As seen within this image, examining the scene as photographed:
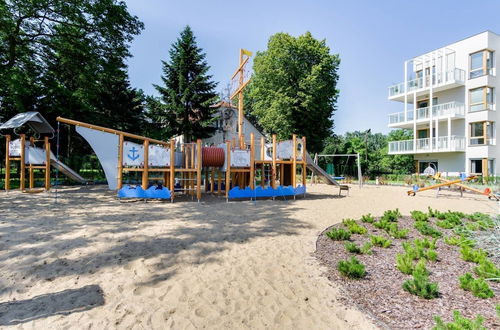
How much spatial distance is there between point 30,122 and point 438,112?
32232mm

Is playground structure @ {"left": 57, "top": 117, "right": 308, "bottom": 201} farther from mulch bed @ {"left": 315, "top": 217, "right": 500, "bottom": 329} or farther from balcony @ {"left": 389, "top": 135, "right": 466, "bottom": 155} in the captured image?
balcony @ {"left": 389, "top": 135, "right": 466, "bottom": 155}

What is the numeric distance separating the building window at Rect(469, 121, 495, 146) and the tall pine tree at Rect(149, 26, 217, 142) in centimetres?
2391

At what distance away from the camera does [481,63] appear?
78.0 ft

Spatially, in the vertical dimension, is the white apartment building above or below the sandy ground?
above

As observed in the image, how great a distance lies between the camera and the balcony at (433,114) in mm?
24281

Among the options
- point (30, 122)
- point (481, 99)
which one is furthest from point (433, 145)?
point (30, 122)

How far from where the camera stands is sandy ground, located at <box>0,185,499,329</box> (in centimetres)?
357

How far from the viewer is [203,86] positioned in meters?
28.7

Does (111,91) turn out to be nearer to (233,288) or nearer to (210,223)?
(210,223)

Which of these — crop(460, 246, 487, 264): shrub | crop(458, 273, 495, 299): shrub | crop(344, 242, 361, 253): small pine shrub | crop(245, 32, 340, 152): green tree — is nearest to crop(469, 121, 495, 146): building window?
crop(245, 32, 340, 152): green tree

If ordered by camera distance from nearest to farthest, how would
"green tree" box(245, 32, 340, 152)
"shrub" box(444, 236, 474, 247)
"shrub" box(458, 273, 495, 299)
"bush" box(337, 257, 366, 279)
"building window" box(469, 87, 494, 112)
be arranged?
"shrub" box(458, 273, 495, 299) → "bush" box(337, 257, 366, 279) → "shrub" box(444, 236, 474, 247) → "building window" box(469, 87, 494, 112) → "green tree" box(245, 32, 340, 152)

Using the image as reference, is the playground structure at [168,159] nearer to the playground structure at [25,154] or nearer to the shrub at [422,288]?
the playground structure at [25,154]

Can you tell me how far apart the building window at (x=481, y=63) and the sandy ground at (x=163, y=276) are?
84.5 feet

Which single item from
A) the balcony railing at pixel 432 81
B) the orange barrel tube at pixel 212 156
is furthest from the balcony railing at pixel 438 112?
the orange barrel tube at pixel 212 156
